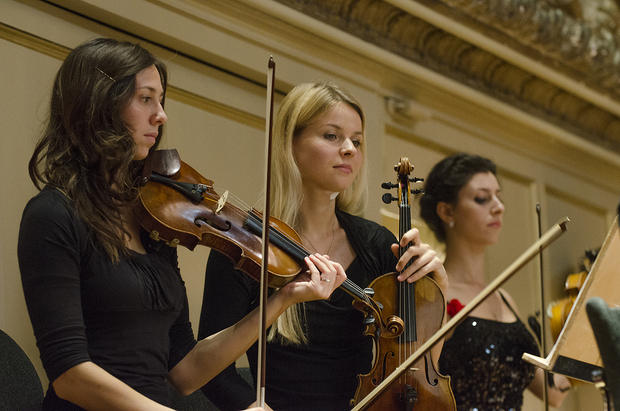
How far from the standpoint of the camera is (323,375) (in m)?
1.48

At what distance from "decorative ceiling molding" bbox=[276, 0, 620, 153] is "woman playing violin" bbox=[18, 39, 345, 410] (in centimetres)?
94

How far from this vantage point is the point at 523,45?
2.82 meters

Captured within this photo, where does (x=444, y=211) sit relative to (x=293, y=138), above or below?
above

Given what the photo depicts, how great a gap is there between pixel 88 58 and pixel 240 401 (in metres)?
0.72

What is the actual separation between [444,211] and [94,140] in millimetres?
1235

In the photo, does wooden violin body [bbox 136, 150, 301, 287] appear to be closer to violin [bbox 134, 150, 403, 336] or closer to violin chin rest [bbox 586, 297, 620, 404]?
violin [bbox 134, 150, 403, 336]

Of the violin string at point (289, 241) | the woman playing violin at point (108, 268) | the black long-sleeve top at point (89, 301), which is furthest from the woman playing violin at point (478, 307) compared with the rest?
the black long-sleeve top at point (89, 301)

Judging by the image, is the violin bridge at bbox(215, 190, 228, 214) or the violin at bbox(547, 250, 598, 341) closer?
the violin bridge at bbox(215, 190, 228, 214)

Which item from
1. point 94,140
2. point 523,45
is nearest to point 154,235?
point 94,140

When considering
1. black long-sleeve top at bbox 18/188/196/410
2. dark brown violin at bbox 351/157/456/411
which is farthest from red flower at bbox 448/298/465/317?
black long-sleeve top at bbox 18/188/196/410

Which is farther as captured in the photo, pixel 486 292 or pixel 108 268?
pixel 108 268

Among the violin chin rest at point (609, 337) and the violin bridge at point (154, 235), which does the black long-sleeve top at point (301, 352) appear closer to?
the violin bridge at point (154, 235)

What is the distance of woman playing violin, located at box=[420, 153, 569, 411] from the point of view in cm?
197

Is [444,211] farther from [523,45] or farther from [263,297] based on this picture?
[263,297]
